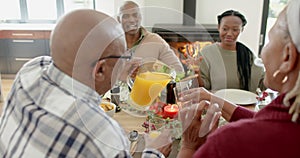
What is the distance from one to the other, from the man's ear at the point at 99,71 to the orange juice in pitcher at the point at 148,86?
404 mm

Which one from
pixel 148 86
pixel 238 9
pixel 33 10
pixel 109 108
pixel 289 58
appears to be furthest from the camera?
pixel 33 10

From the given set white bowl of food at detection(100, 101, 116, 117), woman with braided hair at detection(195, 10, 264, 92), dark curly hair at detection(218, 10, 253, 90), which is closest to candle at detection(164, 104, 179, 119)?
white bowl of food at detection(100, 101, 116, 117)

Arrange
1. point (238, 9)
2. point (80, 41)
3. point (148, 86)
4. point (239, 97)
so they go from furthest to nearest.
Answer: point (238, 9), point (239, 97), point (148, 86), point (80, 41)

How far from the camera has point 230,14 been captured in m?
2.20

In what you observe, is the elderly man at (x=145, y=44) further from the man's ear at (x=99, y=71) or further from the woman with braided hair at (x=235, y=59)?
the woman with braided hair at (x=235, y=59)

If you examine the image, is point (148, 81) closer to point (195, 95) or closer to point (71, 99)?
point (195, 95)

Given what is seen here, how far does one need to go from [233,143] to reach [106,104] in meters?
0.95

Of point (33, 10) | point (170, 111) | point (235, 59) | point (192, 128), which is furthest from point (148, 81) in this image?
point (33, 10)

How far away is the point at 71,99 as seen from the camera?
0.80 metres

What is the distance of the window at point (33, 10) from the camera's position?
15.8 ft

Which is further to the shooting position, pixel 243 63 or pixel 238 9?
pixel 238 9

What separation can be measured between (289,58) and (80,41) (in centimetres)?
52

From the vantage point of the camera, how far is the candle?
1.34 m

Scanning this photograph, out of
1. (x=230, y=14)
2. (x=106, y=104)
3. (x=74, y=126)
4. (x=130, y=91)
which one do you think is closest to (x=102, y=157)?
(x=74, y=126)
